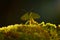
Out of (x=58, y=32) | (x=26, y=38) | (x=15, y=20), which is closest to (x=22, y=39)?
(x=26, y=38)

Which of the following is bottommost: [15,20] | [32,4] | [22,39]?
[22,39]

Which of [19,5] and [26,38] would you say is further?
[19,5]

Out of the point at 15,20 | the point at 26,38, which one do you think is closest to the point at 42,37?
the point at 26,38

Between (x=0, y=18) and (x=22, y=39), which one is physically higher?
(x=0, y=18)

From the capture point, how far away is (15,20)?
0.91 metres

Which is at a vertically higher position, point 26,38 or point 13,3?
point 13,3

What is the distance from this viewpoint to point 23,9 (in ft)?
3.05

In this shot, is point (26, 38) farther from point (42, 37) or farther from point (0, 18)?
point (0, 18)

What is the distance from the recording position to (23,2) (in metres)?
0.96

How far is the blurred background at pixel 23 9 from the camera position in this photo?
912mm

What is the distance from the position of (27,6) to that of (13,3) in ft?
0.33

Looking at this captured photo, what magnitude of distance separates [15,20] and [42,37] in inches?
18.0

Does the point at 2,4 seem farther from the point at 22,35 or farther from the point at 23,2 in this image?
the point at 22,35

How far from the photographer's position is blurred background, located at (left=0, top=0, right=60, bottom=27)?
91 centimetres
